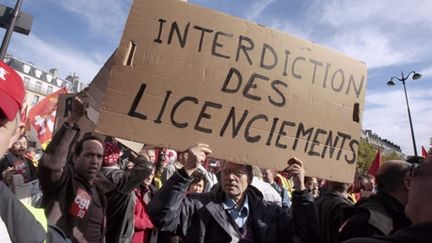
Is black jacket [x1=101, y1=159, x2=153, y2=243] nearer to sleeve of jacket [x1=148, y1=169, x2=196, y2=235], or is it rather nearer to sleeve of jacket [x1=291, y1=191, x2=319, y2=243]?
sleeve of jacket [x1=148, y1=169, x2=196, y2=235]

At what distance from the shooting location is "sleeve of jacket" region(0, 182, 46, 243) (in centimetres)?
124

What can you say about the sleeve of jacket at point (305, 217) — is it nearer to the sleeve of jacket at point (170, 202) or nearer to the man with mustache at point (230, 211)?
the man with mustache at point (230, 211)

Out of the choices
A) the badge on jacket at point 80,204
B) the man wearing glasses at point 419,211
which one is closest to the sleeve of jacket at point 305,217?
the man wearing glasses at point 419,211

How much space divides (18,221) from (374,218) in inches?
80.3

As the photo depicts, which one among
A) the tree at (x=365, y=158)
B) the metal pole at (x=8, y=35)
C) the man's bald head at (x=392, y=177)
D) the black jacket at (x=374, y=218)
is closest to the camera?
the black jacket at (x=374, y=218)

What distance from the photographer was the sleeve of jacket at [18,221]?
124cm

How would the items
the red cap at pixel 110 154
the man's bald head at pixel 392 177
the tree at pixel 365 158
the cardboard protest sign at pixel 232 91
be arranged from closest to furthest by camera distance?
1. the cardboard protest sign at pixel 232 91
2. the man's bald head at pixel 392 177
3. the red cap at pixel 110 154
4. the tree at pixel 365 158

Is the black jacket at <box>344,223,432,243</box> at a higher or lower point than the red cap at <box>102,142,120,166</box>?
lower

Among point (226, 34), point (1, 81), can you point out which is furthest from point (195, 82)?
point (1, 81)

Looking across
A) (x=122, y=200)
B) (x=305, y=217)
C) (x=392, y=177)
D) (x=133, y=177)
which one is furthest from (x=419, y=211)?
(x=122, y=200)

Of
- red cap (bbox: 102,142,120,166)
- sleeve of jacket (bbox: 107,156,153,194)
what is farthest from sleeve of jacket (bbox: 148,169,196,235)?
red cap (bbox: 102,142,120,166)

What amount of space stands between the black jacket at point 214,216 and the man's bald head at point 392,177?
1.79 feet

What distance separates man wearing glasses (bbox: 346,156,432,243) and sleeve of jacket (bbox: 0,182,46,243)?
1.17 meters

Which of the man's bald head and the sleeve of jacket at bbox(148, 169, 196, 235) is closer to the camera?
the sleeve of jacket at bbox(148, 169, 196, 235)
